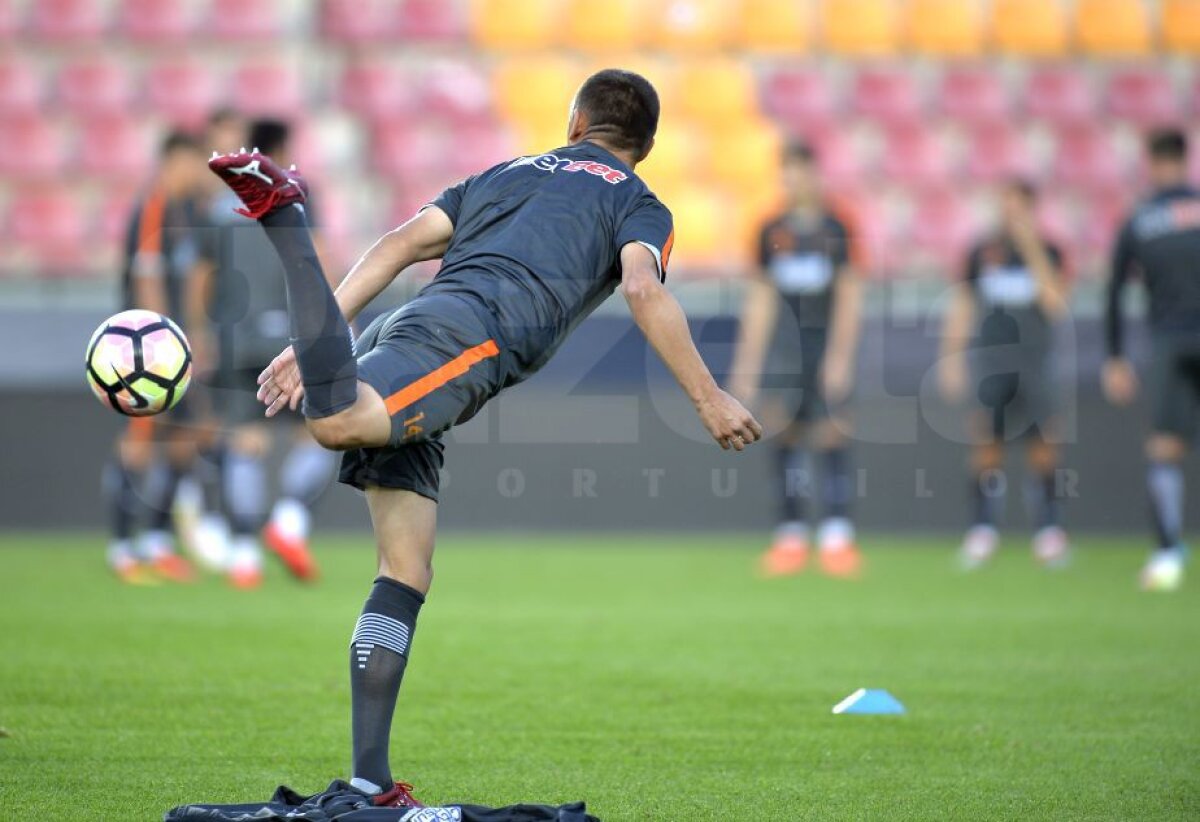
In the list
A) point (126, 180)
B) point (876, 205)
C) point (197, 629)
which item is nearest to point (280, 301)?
point (197, 629)

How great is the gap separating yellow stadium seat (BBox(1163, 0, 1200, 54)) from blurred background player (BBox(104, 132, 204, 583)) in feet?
31.4

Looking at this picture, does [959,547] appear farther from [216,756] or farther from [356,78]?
[216,756]

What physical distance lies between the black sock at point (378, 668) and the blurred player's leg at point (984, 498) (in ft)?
23.7

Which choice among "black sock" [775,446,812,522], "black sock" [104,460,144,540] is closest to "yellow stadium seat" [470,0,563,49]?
"black sock" [775,446,812,522]

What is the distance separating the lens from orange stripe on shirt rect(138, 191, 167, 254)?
8844 millimetres

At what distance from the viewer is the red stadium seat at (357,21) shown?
46.3 feet

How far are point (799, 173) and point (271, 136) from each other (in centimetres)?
318

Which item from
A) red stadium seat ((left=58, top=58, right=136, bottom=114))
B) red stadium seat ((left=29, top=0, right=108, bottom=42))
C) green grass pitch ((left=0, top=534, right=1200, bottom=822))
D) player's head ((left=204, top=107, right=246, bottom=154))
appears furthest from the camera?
red stadium seat ((left=29, top=0, right=108, bottom=42))

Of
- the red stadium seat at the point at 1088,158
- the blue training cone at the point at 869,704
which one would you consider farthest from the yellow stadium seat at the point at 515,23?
the blue training cone at the point at 869,704

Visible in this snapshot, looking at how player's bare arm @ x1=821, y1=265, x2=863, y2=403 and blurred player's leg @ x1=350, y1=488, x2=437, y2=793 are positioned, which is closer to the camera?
blurred player's leg @ x1=350, y1=488, x2=437, y2=793

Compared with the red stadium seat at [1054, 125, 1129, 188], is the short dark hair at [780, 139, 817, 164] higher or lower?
lower

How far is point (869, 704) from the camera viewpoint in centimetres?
514

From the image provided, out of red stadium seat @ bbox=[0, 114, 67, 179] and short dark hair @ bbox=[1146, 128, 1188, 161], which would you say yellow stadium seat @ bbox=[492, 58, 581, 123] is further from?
short dark hair @ bbox=[1146, 128, 1188, 161]

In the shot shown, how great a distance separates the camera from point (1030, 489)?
1152cm
